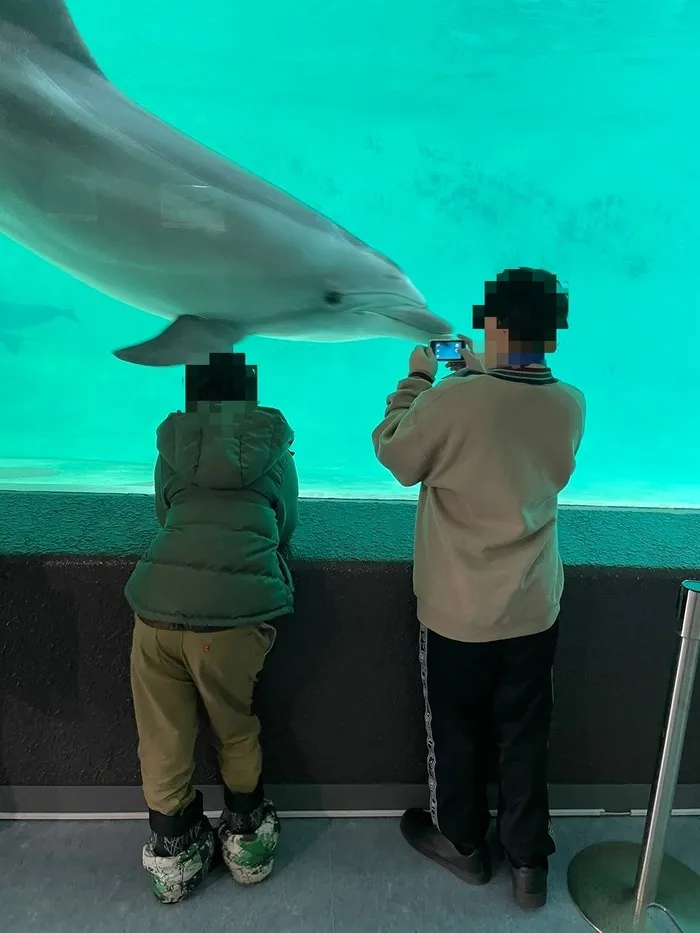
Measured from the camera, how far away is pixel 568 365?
11.9m

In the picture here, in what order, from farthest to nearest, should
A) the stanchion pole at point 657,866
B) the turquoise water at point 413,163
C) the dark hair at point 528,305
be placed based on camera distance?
1. the turquoise water at point 413,163
2. the stanchion pole at point 657,866
3. the dark hair at point 528,305

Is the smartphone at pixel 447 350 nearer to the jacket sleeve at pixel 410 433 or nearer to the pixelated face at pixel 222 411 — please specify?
the jacket sleeve at pixel 410 433

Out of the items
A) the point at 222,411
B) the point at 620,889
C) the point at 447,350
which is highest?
the point at 447,350

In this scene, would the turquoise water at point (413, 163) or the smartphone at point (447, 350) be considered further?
the turquoise water at point (413, 163)

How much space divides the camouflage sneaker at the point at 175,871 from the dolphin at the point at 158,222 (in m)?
2.17

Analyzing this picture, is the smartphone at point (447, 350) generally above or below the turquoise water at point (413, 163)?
below

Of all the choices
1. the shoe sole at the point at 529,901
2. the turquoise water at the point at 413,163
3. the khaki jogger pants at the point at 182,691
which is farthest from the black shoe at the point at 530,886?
the turquoise water at the point at 413,163

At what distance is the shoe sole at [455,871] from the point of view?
1.66 metres

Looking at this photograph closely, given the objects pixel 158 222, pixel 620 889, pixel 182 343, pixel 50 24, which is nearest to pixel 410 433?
pixel 620 889

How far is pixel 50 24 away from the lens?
3.25 metres

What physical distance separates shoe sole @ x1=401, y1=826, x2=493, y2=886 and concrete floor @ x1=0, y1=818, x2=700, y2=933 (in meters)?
0.02

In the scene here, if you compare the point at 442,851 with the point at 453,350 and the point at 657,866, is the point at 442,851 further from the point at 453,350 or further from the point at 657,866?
the point at 453,350

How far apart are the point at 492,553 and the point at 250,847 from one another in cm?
96

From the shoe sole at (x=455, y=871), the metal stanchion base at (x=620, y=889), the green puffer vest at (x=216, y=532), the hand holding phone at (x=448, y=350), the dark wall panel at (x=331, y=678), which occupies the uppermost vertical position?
the hand holding phone at (x=448, y=350)
